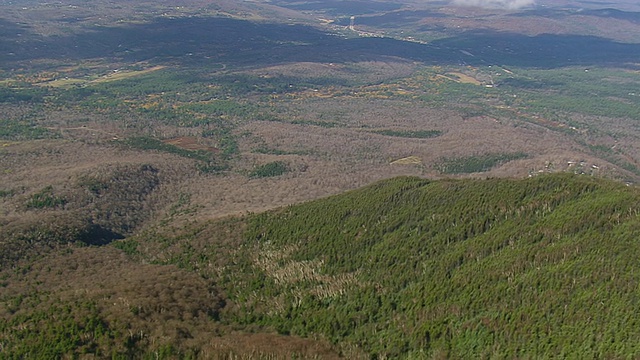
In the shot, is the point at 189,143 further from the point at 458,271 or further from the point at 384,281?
the point at 458,271

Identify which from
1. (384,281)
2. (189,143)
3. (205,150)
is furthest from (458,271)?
(189,143)

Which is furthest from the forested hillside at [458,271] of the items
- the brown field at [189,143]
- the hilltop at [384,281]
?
the brown field at [189,143]

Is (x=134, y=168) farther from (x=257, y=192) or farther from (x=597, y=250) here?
(x=597, y=250)

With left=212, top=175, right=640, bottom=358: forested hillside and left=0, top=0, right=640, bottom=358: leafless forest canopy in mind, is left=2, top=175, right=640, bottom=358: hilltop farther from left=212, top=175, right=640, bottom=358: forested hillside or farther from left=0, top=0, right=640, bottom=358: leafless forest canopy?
left=0, top=0, right=640, bottom=358: leafless forest canopy

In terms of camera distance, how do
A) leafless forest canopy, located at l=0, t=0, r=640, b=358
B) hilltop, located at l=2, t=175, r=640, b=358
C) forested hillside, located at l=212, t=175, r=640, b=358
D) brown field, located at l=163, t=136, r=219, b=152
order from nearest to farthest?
forested hillside, located at l=212, t=175, r=640, b=358 < hilltop, located at l=2, t=175, r=640, b=358 < leafless forest canopy, located at l=0, t=0, r=640, b=358 < brown field, located at l=163, t=136, r=219, b=152

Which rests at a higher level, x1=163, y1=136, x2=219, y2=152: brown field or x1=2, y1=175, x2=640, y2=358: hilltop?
x1=2, y1=175, x2=640, y2=358: hilltop

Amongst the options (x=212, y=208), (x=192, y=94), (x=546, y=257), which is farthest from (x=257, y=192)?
(x=192, y=94)

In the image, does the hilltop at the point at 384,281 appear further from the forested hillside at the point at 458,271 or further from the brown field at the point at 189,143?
the brown field at the point at 189,143

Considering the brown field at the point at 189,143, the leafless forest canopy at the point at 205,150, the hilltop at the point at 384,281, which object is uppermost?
the hilltop at the point at 384,281

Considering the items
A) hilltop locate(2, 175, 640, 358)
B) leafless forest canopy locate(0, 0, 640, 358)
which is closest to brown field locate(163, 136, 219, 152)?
leafless forest canopy locate(0, 0, 640, 358)

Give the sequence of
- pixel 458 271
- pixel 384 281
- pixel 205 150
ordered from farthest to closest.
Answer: pixel 205 150, pixel 384 281, pixel 458 271

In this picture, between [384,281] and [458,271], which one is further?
[384,281]
